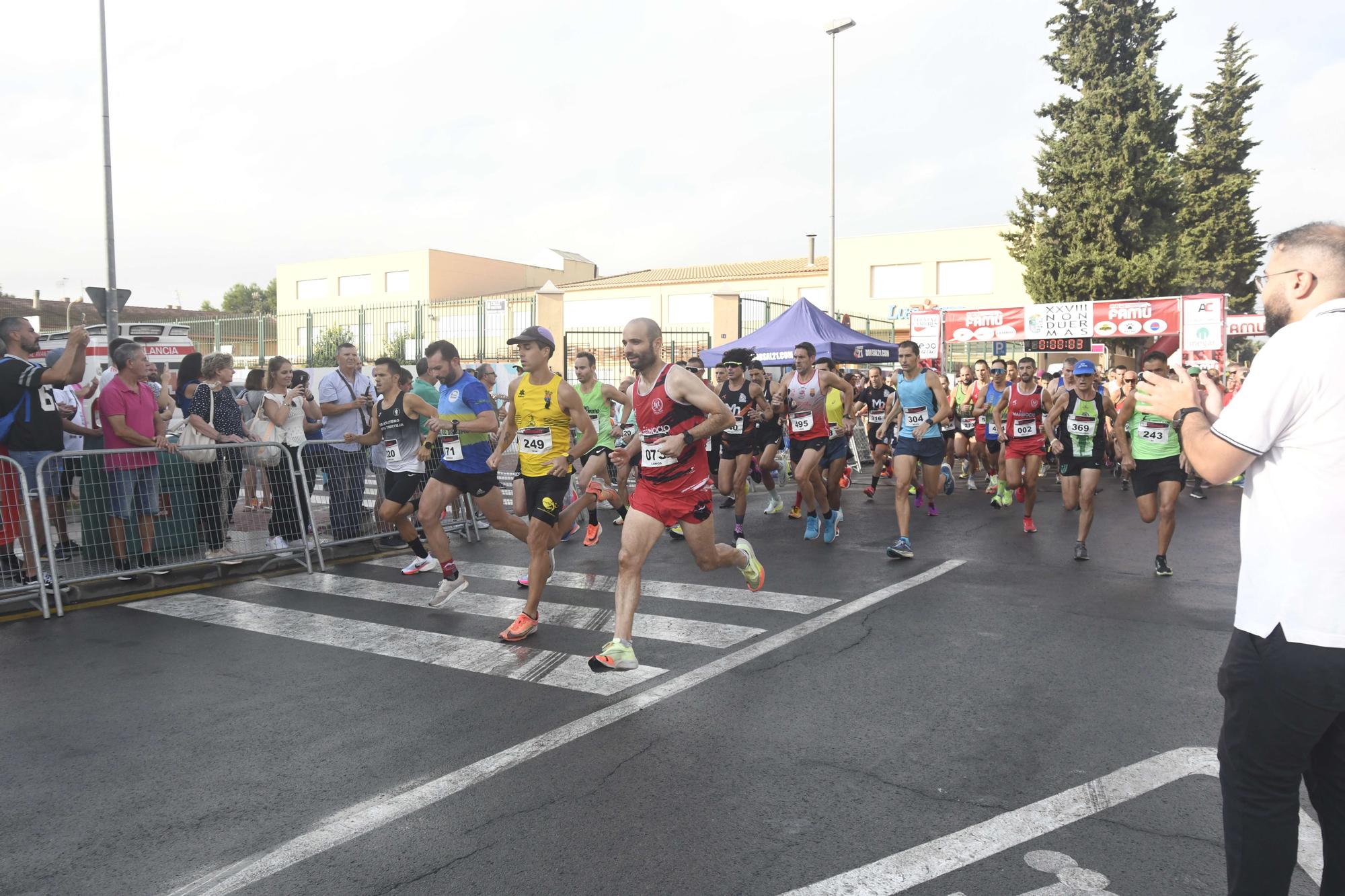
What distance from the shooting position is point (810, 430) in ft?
33.1

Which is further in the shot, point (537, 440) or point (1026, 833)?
point (537, 440)

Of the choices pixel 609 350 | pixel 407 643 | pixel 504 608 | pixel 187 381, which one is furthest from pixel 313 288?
pixel 407 643

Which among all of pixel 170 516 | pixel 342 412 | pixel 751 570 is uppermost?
pixel 342 412

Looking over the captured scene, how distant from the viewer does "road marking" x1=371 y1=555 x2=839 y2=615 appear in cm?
687

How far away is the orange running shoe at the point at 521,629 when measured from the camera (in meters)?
5.89

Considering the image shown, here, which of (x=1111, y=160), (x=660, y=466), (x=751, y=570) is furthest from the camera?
(x=1111, y=160)

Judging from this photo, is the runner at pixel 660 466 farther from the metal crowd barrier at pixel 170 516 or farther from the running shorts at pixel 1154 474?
the running shorts at pixel 1154 474

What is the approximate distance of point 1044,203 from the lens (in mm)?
36125

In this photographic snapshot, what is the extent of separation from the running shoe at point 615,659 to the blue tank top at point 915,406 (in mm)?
5208

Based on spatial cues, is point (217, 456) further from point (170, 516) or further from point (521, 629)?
point (521, 629)

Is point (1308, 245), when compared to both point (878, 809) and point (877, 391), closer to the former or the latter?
point (878, 809)

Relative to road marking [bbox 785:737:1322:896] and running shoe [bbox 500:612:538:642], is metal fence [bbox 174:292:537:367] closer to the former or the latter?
running shoe [bbox 500:612:538:642]

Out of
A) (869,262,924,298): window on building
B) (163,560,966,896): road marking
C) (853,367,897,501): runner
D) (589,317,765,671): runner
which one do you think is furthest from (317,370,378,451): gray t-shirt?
(869,262,924,298): window on building

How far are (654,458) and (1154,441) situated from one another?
5.05m
